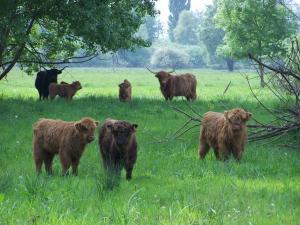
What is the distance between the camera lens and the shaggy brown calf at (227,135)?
36.6 feet

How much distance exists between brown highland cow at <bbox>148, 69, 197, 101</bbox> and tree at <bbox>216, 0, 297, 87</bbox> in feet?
44.0

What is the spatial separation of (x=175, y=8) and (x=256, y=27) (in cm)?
11290

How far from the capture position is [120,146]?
9.64 m

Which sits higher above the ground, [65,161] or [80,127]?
[80,127]

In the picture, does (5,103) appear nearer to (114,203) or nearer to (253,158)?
(253,158)

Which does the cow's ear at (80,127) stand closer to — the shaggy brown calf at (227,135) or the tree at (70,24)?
the shaggy brown calf at (227,135)

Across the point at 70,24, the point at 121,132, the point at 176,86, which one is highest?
→ the point at 70,24

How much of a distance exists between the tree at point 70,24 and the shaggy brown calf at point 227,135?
27.3 feet

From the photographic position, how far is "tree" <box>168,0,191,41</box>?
149 m

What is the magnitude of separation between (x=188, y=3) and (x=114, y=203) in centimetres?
14498

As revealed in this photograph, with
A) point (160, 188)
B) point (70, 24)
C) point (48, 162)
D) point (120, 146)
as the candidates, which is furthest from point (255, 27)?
point (160, 188)

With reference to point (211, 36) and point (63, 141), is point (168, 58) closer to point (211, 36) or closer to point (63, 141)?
point (211, 36)

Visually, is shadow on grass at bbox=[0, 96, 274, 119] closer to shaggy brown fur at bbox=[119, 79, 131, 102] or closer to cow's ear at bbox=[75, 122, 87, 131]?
shaggy brown fur at bbox=[119, 79, 131, 102]

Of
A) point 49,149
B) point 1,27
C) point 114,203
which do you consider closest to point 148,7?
point 1,27
